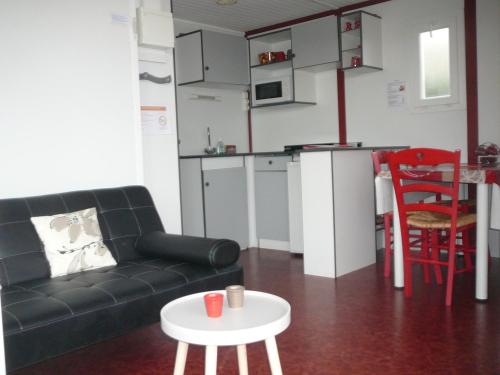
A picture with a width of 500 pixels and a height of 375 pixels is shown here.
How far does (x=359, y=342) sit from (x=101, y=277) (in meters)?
1.29

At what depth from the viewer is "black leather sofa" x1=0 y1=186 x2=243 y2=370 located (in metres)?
2.05

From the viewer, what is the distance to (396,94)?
16.4 ft

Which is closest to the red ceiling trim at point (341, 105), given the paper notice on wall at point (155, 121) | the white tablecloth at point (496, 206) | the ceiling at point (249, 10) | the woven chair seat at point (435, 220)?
the ceiling at point (249, 10)

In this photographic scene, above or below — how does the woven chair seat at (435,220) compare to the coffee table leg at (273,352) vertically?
above

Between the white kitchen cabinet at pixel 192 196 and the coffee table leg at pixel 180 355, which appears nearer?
the coffee table leg at pixel 180 355

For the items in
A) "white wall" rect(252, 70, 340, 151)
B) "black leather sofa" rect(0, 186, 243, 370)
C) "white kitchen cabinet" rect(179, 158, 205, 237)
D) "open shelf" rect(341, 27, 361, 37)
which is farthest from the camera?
"white wall" rect(252, 70, 340, 151)

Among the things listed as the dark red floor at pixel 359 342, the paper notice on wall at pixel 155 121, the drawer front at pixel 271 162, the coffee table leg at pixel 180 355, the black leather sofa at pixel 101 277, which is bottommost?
the dark red floor at pixel 359 342

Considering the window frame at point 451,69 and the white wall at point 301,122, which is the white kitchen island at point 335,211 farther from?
the white wall at point 301,122

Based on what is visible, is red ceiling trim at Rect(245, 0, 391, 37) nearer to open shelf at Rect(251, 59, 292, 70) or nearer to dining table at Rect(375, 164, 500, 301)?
open shelf at Rect(251, 59, 292, 70)

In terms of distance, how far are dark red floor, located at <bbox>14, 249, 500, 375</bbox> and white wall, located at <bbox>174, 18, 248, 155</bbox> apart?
2562 mm

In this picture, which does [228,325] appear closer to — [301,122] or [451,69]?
[451,69]

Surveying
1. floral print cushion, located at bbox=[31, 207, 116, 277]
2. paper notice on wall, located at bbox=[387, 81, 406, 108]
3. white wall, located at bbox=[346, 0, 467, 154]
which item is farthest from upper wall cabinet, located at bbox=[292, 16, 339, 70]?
floral print cushion, located at bbox=[31, 207, 116, 277]

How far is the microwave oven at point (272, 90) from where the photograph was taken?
5.48 m

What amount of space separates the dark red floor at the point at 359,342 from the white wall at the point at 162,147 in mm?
1064
